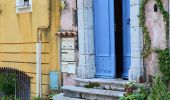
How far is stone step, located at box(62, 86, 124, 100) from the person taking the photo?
8524 mm

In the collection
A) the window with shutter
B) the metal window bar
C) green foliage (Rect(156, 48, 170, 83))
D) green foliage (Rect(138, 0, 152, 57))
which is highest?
the window with shutter

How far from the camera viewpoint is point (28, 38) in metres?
11.7

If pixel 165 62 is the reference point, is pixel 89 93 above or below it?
below


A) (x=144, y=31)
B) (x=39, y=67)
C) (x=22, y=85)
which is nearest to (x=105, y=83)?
(x=144, y=31)

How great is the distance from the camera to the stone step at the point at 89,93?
8.52 metres

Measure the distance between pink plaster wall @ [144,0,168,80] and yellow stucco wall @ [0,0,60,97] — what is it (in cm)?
307

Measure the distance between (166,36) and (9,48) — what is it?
5.99 meters

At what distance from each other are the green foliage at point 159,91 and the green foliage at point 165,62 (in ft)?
0.72

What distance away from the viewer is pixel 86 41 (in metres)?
9.82

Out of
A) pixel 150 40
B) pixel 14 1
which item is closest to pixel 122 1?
pixel 150 40

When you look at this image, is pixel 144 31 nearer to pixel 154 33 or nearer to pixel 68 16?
pixel 154 33

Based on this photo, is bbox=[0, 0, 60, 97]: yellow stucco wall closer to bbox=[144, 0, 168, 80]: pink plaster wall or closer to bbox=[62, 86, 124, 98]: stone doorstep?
bbox=[62, 86, 124, 98]: stone doorstep

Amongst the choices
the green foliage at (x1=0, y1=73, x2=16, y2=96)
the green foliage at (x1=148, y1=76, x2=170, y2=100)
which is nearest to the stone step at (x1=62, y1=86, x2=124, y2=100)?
the green foliage at (x1=148, y1=76, x2=170, y2=100)

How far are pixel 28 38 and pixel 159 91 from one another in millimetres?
5461
